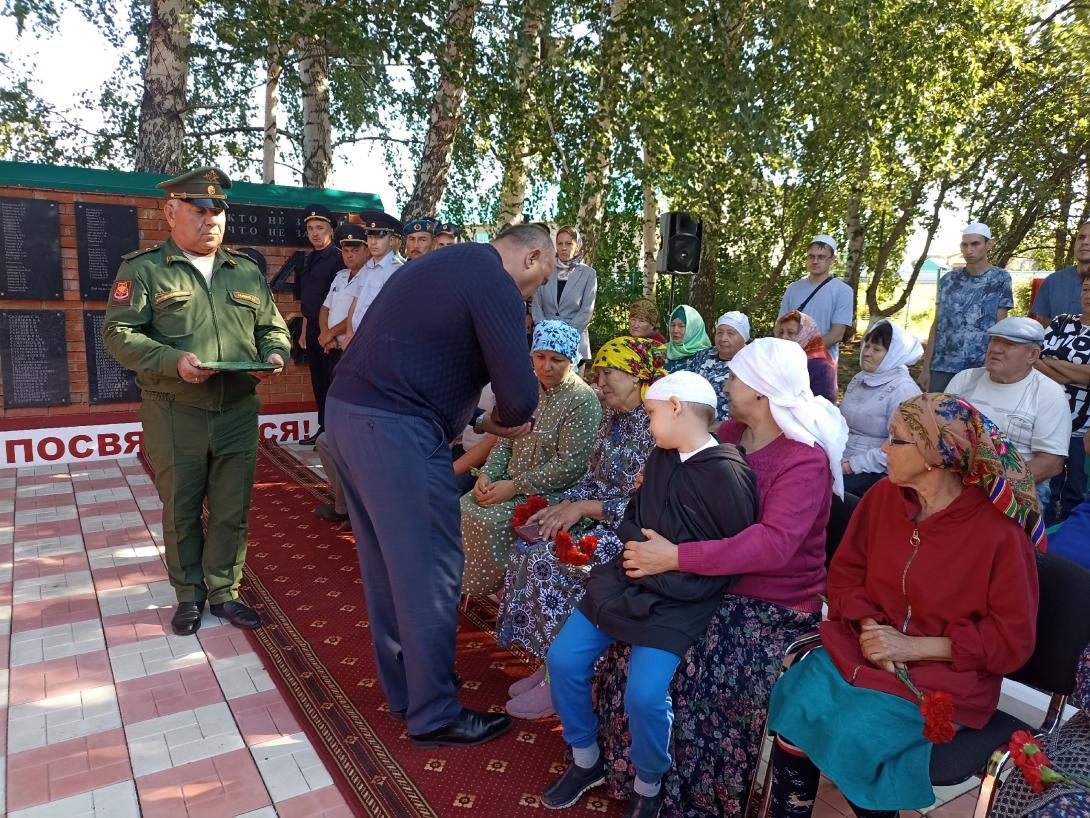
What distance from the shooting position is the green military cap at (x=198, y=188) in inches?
124

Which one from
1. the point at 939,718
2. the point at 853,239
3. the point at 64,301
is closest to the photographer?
the point at 939,718

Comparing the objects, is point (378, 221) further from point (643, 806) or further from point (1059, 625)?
point (1059, 625)

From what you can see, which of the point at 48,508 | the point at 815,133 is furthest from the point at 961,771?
the point at 815,133

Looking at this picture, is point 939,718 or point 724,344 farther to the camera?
point 724,344

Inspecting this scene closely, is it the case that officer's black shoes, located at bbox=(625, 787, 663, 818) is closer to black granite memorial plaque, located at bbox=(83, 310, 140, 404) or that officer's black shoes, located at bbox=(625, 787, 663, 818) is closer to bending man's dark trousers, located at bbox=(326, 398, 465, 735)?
bending man's dark trousers, located at bbox=(326, 398, 465, 735)

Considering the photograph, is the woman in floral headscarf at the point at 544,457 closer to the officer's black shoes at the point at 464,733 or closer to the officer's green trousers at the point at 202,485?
the officer's black shoes at the point at 464,733

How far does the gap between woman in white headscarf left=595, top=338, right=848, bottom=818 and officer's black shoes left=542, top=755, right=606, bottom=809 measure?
50mm

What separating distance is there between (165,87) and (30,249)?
7.48ft

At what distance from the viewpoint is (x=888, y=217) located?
1360cm

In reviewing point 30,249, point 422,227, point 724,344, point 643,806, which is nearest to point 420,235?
point 422,227

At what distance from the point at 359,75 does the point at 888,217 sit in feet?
32.3

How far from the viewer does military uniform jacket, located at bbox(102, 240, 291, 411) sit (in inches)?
121

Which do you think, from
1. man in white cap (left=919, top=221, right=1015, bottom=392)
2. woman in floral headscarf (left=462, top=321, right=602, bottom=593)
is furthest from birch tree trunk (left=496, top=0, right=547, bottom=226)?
woman in floral headscarf (left=462, top=321, right=602, bottom=593)

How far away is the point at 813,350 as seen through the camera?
4270 millimetres
